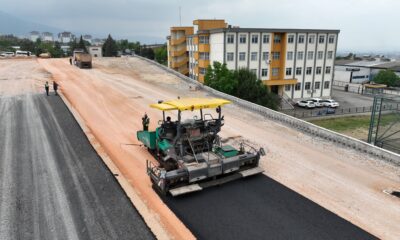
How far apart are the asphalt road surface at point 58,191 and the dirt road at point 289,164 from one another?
0.86 m

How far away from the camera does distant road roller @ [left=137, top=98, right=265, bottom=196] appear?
9117mm

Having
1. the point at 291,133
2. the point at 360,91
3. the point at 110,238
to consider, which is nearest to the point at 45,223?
the point at 110,238

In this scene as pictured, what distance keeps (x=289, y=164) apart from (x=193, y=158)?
4.38 metres

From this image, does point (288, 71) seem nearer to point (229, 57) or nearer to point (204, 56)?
point (229, 57)

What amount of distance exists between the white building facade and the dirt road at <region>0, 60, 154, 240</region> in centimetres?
3024

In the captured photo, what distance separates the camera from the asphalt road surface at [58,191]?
763 cm

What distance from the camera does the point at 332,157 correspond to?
12.7m

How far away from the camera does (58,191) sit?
949 cm

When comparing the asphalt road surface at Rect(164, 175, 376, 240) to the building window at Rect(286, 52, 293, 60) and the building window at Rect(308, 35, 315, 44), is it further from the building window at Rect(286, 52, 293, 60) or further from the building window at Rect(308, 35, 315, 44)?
the building window at Rect(308, 35, 315, 44)

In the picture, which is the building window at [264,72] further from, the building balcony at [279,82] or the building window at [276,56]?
the building window at [276,56]

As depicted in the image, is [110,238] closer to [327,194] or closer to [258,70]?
[327,194]

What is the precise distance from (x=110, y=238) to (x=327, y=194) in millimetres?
6628

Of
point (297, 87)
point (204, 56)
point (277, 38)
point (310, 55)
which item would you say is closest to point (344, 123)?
point (297, 87)

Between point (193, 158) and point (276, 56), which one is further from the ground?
point (276, 56)
